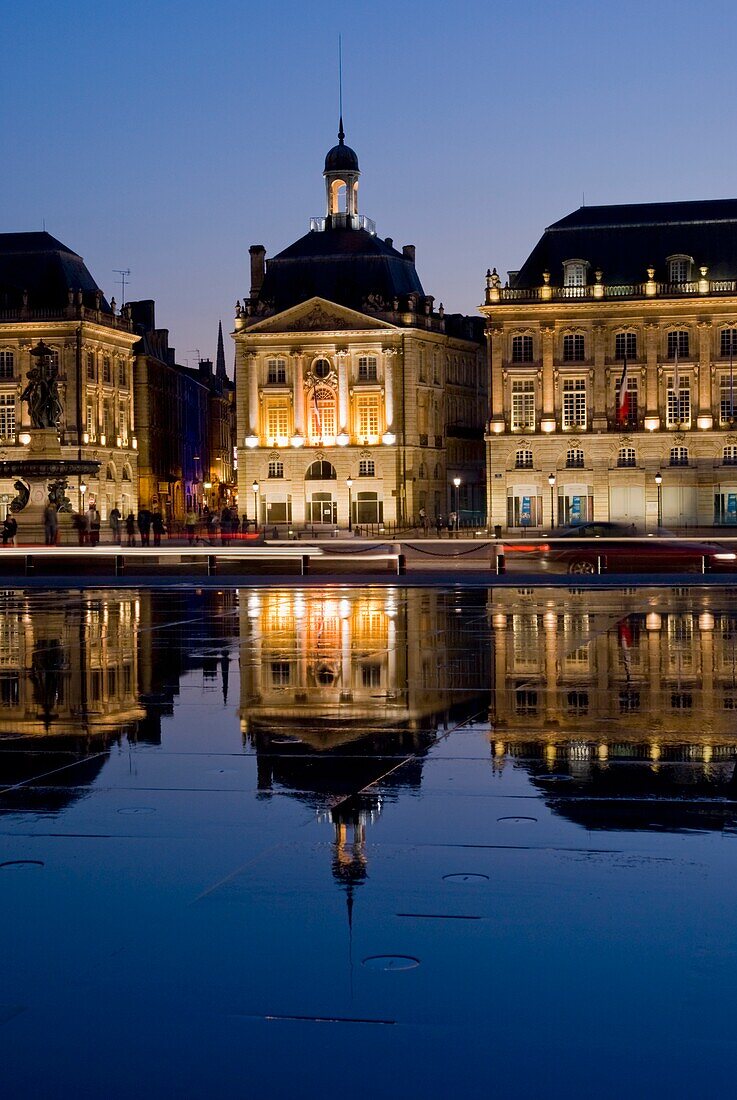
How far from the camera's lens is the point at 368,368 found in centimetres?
10794

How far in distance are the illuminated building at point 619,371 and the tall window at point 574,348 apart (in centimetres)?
6

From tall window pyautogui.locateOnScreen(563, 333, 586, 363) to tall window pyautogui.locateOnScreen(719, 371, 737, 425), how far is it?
8717 millimetres

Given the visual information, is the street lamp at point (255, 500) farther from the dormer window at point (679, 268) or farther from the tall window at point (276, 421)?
the dormer window at point (679, 268)

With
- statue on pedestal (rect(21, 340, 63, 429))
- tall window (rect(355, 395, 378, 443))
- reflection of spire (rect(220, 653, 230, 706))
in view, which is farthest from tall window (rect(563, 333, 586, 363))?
reflection of spire (rect(220, 653, 230, 706))

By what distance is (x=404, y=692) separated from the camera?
17.5 m

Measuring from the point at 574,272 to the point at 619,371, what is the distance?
6.73m

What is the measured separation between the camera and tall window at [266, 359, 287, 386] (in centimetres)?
10875

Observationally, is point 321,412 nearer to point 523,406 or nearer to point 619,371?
point 523,406

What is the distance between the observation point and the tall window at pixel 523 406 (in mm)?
100688

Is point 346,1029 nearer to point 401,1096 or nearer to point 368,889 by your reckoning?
point 401,1096

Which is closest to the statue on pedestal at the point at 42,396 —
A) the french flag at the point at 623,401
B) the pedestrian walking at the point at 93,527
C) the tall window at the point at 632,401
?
the pedestrian walking at the point at 93,527

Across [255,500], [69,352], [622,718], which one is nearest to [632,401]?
[255,500]

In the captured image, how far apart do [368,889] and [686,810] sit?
296 cm

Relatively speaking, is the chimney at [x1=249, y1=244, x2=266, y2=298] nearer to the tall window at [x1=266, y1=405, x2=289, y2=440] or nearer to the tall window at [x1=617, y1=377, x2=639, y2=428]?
the tall window at [x1=266, y1=405, x2=289, y2=440]
